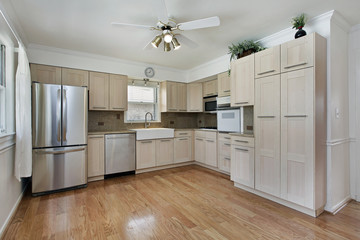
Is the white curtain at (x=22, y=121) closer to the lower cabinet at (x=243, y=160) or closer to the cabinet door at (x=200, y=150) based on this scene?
the lower cabinet at (x=243, y=160)

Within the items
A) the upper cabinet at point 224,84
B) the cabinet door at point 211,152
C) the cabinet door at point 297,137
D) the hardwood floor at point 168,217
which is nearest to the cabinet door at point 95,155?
the hardwood floor at point 168,217

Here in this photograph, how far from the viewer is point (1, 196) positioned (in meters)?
1.87

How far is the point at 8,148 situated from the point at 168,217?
2.07 m

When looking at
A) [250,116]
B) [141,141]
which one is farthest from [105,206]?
[250,116]

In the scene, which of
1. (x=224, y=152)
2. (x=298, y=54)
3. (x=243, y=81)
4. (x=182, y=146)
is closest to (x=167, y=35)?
(x=243, y=81)

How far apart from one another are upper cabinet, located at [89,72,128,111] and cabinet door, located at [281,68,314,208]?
Result: 3140mm

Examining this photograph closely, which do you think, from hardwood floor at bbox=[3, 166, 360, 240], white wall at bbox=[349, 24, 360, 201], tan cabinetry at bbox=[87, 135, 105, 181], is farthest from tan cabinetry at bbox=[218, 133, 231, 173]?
tan cabinetry at bbox=[87, 135, 105, 181]

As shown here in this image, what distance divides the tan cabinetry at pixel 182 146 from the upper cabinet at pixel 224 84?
1358mm

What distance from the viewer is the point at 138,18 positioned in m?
2.39

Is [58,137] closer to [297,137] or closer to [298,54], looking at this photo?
[297,137]

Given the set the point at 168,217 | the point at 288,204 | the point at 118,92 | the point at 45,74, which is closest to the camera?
the point at 168,217

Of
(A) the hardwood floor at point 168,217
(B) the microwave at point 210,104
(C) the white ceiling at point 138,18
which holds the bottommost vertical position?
(A) the hardwood floor at point 168,217

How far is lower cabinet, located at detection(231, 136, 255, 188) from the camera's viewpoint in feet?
9.20

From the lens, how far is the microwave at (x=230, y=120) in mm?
3435
